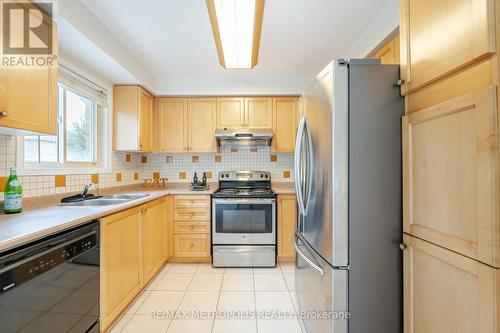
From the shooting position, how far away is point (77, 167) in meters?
2.22

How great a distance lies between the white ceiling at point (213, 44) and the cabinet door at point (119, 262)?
57.1 inches

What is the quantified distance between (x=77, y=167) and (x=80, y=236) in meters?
1.22

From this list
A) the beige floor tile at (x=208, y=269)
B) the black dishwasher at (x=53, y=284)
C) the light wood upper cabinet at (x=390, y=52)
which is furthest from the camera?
the beige floor tile at (x=208, y=269)

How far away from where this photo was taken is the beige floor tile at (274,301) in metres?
1.93

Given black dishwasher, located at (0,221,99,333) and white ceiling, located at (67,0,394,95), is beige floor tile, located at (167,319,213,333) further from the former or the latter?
white ceiling, located at (67,0,394,95)

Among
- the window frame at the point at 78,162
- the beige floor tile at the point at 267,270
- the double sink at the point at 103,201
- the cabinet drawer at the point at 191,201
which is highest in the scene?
the window frame at the point at 78,162

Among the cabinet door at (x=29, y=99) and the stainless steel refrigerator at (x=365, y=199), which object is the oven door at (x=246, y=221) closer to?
the stainless steel refrigerator at (x=365, y=199)

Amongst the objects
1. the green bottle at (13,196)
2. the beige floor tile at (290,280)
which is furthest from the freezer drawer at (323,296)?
the green bottle at (13,196)

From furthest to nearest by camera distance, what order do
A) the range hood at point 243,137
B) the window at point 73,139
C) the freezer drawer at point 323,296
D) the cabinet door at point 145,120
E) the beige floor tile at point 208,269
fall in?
the range hood at point 243,137
the cabinet door at point 145,120
the beige floor tile at point 208,269
the window at point 73,139
the freezer drawer at point 323,296

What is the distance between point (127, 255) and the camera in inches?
72.0

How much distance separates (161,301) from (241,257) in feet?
3.21

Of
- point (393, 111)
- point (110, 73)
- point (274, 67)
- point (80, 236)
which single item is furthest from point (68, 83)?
point (393, 111)

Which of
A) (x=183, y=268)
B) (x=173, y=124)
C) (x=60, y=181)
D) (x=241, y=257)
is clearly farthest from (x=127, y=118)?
(x=241, y=257)

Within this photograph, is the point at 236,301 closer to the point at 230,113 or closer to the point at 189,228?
the point at 189,228
